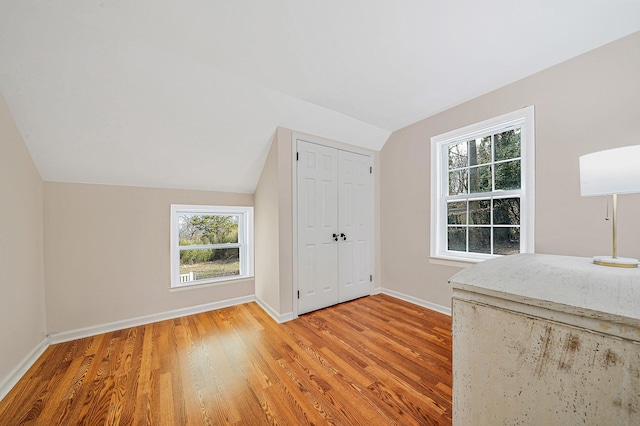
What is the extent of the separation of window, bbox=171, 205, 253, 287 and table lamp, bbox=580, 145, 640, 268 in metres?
3.11

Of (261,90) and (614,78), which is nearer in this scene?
(614,78)

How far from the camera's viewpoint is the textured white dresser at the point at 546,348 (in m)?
0.62

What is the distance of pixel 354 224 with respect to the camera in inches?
122

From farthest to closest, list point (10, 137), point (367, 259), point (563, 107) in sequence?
point (367, 259) < point (563, 107) < point (10, 137)

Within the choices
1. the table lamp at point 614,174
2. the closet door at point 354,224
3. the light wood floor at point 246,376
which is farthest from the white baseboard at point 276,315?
the table lamp at point 614,174

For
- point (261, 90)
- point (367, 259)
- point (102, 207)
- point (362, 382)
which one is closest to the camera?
point (362, 382)

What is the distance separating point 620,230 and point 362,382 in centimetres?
214

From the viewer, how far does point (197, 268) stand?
Result: 2.88 meters

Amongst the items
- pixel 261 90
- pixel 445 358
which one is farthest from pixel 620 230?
pixel 261 90

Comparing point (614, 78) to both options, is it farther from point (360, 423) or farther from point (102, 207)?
point (102, 207)

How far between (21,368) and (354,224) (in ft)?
10.5

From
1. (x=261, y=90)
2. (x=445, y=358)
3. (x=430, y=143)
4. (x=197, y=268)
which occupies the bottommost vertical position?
(x=445, y=358)

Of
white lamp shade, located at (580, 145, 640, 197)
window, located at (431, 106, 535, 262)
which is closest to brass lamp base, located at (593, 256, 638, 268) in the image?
white lamp shade, located at (580, 145, 640, 197)

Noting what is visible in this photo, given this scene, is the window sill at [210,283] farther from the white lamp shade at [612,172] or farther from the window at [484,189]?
the white lamp shade at [612,172]
